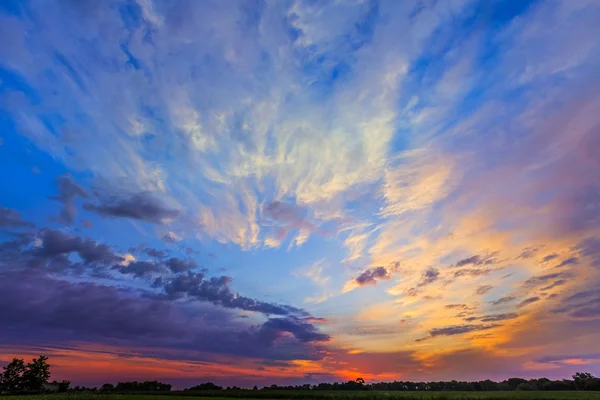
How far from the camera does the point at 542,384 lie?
143375 millimetres

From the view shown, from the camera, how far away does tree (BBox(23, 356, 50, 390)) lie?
12938 cm

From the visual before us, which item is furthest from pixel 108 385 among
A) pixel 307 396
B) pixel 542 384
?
pixel 542 384

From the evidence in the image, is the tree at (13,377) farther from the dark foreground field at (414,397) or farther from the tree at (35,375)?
the dark foreground field at (414,397)

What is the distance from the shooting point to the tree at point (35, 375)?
129 metres

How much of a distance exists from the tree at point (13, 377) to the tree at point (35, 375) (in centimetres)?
153

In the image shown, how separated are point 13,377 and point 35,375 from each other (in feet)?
21.9

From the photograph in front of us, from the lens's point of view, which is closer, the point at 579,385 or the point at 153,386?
the point at 579,385

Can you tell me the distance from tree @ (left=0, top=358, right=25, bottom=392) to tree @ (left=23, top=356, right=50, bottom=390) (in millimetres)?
1527

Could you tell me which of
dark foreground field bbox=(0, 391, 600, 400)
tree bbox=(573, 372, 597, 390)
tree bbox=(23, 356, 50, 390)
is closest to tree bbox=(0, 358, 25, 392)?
tree bbox=(23, 356, 50, 390)

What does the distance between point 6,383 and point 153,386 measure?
68.6 meters

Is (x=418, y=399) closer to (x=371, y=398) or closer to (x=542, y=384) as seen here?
(x=371, y=398)

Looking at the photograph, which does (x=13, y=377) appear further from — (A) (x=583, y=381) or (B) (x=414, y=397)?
(A) (x=583, y=381)

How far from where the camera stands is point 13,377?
126562 mm

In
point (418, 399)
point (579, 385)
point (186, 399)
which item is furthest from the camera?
point (579, 385)
